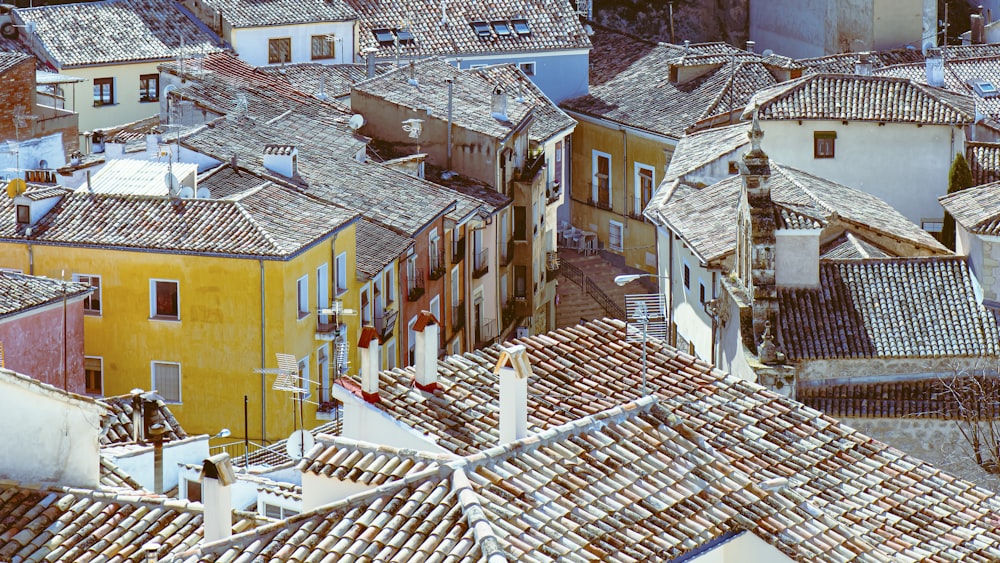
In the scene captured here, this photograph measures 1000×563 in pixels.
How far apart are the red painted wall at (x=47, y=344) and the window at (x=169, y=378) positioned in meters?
1.65

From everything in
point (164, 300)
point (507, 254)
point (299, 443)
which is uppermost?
point (299, 443)

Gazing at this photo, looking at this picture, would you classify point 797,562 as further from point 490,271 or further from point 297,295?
point 490,271

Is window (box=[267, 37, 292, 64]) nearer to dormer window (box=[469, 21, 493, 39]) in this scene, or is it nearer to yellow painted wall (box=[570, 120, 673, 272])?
dormer window (box=[469, 21, 493, 39])

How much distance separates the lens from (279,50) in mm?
77188

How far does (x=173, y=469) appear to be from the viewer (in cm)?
3189

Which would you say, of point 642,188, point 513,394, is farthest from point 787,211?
point 642,188

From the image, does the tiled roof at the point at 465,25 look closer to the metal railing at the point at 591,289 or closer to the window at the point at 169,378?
the metal railing at the point at 591,289

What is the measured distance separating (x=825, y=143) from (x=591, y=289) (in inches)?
688

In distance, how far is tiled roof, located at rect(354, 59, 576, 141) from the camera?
209 ft

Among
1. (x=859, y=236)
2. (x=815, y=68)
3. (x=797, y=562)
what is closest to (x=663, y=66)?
(x=815, y=68)

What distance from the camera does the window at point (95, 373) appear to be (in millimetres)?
48062

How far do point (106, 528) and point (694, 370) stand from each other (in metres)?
8.70

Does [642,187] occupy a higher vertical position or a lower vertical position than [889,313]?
lower

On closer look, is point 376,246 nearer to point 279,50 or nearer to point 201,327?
point 201,327
